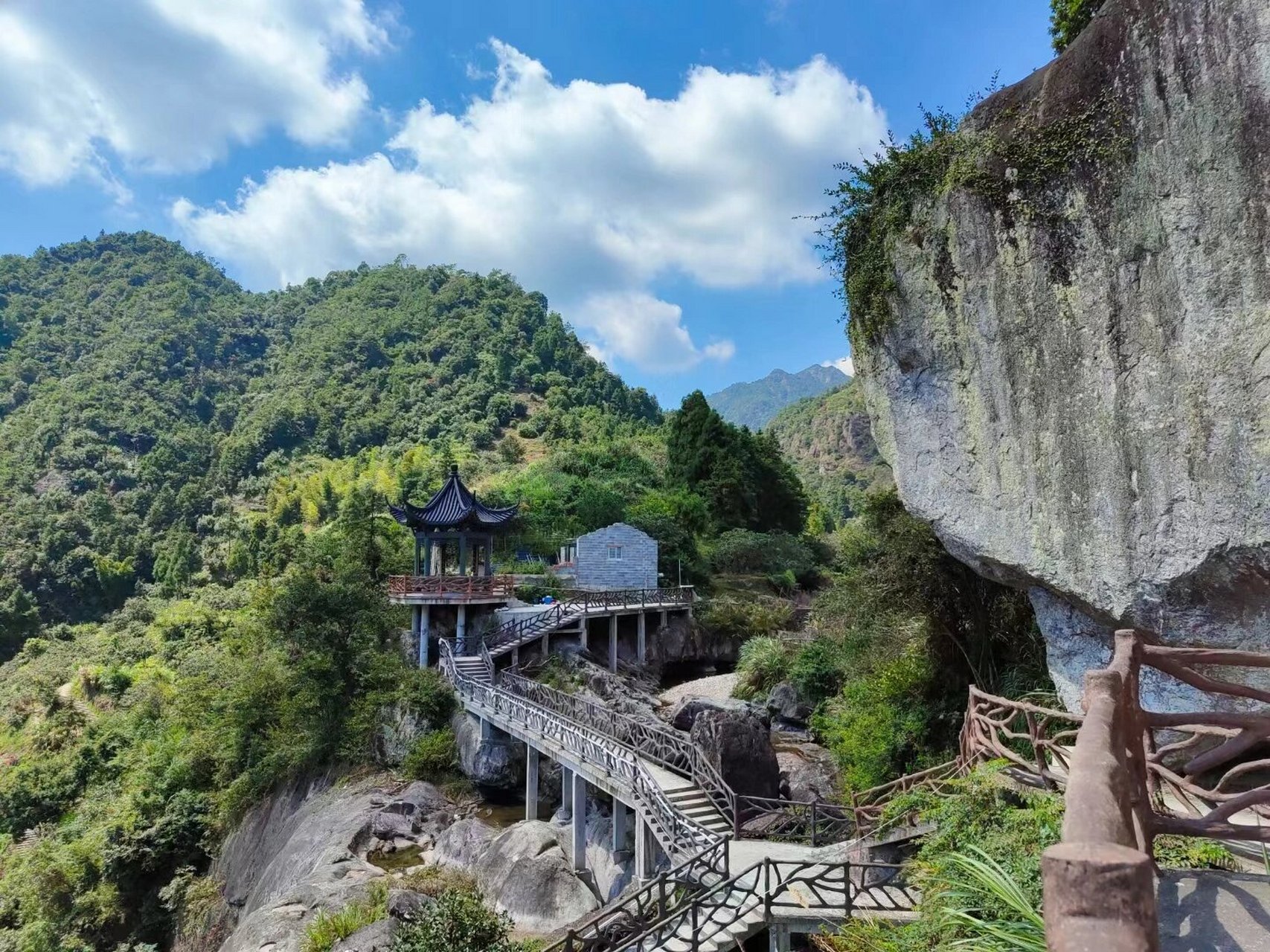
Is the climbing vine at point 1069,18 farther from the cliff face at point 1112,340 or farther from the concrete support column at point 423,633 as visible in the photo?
the concrete support column at point 423,633

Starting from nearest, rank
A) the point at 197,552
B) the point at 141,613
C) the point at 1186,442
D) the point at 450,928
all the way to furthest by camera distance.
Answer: the point at 1186,442, the point at 450,928, the point at 141,613, the point at 197,552

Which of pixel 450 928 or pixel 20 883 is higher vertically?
pixel 450 928

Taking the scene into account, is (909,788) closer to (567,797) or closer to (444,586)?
(567,797)

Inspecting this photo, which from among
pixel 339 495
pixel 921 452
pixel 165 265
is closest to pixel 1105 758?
pixel 921 452

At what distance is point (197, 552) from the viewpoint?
190ft

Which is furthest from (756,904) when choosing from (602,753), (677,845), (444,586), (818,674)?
(444,586)

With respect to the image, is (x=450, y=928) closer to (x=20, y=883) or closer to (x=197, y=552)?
(x=20, y=883)

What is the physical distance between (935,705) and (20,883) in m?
25.0

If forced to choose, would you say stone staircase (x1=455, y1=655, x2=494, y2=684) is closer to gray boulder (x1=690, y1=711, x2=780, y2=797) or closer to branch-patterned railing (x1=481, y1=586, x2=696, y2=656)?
branch-patterned railing (x1=481, y1=586, x2=696, y2=656)

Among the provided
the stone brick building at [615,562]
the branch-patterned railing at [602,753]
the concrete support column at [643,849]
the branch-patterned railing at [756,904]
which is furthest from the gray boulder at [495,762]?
the stone brick building at [615,562]

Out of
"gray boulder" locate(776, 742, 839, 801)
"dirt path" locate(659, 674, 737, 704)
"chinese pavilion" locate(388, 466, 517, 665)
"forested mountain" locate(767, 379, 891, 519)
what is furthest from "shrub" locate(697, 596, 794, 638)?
"forested mountain" locate(767, 379, 891, 519)

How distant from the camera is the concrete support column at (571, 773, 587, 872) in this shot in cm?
1465

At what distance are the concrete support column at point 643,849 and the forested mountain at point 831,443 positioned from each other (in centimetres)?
7817

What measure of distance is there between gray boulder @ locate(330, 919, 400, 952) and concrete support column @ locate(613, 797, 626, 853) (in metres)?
4.29
